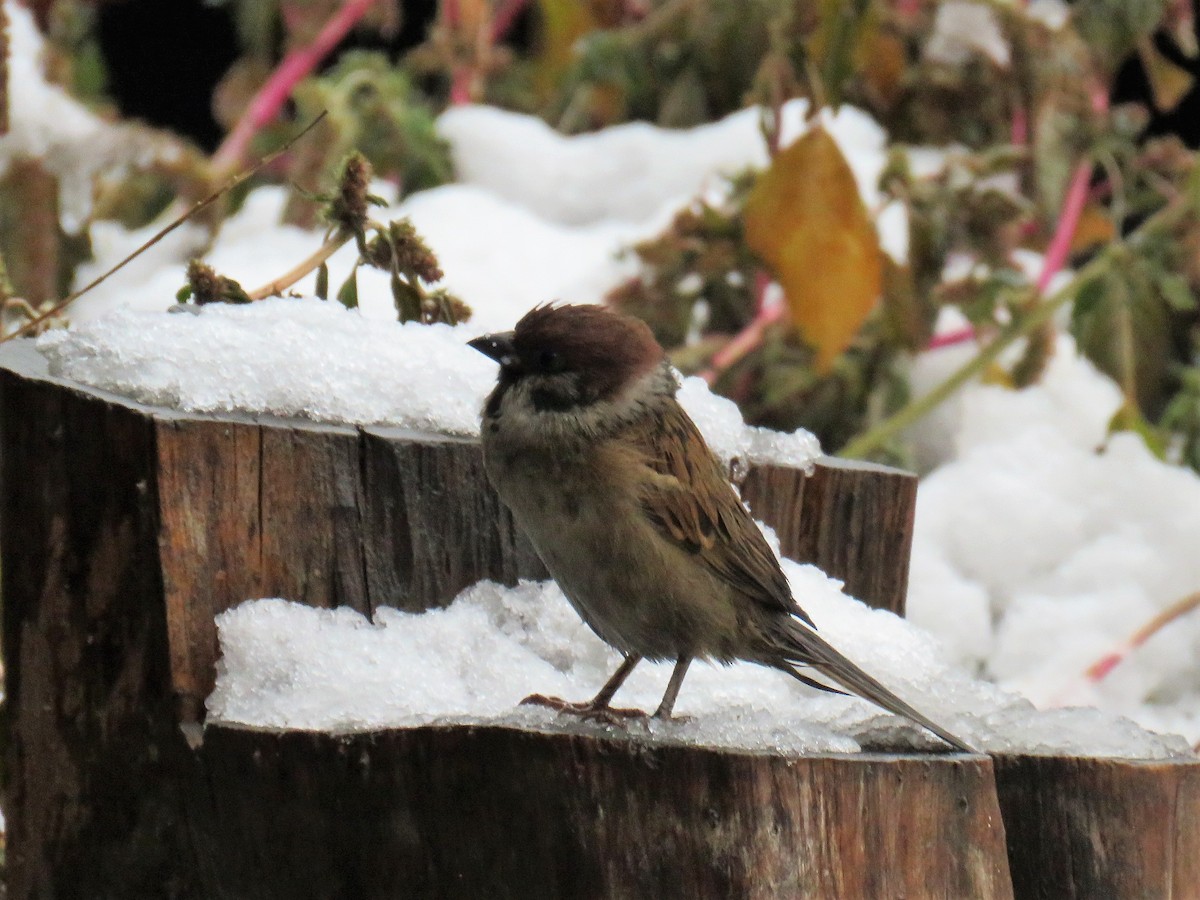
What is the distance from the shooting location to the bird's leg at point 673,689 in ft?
7.13

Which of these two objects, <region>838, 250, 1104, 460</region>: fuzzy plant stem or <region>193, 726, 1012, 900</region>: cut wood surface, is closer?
<region>193, 726, 1012, 900</region>: cut wood surface

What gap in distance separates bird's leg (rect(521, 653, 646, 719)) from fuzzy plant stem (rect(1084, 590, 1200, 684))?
1.57 metres

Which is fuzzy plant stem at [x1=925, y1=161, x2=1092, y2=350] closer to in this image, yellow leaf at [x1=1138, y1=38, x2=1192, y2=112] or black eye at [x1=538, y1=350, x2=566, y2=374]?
yellow leaf at [x1=1138, y1=38, x2=1192, y2=112]

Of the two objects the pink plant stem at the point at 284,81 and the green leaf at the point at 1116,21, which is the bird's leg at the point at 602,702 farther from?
the pink plant stem at the point at 284,81

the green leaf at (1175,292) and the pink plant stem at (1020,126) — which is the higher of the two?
the pink plant stem at (1020,126)

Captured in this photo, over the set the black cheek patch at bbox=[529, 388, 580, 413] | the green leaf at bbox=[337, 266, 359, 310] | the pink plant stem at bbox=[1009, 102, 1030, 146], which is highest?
the pink plant stem at bbox=[1009, 102, 1030, 146]

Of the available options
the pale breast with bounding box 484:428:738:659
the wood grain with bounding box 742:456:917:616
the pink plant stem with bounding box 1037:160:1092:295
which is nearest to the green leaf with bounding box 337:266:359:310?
the pale breast with bounding box 484:428:738:659

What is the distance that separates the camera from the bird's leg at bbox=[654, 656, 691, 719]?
2.17 m

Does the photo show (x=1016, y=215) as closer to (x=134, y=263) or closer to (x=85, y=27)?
A: (x=134, y=263)

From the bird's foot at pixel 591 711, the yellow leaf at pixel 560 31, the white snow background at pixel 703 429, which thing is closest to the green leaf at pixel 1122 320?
the white snow background at pixel 703 429

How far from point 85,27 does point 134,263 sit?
4.79 feet

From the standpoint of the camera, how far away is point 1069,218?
15.0 feet

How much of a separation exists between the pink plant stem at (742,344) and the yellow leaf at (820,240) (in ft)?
1.59

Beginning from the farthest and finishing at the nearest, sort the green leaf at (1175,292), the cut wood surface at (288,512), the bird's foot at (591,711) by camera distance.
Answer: the green leaf at (1175,292)
the cut wood surface at (288,512)
the bird's foot at (591,711)
